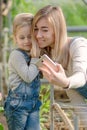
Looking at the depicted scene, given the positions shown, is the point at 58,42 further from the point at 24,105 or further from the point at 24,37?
the point at 24,105

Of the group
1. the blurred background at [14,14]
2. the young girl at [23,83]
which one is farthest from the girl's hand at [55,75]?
the blurred background at [14,14]

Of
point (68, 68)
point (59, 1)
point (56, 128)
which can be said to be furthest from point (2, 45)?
point (68, 68)

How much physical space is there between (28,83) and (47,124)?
4.94 ft

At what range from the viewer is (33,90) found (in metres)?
4.27

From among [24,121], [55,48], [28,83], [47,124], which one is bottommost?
[47,124]

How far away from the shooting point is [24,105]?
4.27m

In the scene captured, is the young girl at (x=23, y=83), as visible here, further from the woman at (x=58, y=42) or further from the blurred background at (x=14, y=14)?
the blurred background at (x=14, y=14)

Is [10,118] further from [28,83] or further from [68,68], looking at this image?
[68,68]

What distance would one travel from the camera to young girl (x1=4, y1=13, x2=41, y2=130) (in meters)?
4.14

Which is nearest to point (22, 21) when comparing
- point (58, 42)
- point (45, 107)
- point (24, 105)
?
point (58, 42)

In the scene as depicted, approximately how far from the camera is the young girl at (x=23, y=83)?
4141 millimetres

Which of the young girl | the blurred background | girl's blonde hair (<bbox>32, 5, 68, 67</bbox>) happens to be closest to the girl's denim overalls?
the young girl

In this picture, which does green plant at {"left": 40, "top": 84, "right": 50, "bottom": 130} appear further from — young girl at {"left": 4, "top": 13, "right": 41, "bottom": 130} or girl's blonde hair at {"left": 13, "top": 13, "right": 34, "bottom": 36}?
girl's blonde hair at {"left": 13, "top": 13, "right": 34, "bottom": 36}

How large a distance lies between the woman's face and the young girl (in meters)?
0.16
